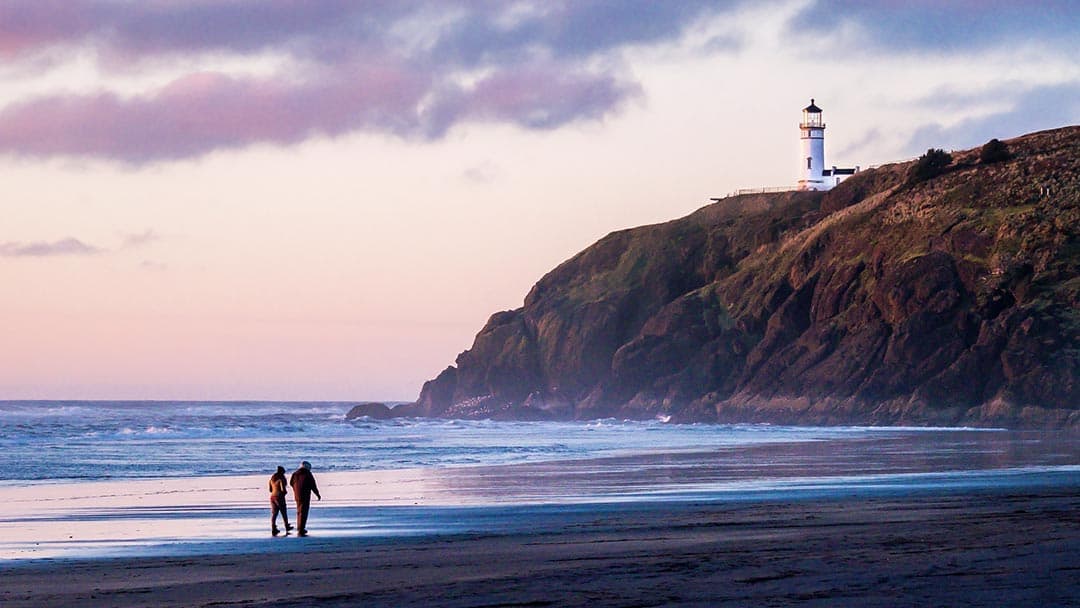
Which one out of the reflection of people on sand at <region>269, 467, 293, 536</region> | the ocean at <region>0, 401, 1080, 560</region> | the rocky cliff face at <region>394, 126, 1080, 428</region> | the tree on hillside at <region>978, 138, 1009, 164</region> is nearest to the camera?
the reflection of people on sand at <region>269, 467, 293, 536</region>

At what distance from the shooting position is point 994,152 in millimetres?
102688

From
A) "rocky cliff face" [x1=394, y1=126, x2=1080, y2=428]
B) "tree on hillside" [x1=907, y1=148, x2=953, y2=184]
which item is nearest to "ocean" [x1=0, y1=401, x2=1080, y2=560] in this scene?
"rocky cliff face" [x1=394, y1=126, x2=1080, y2=428]

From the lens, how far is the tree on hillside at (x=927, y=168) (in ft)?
338

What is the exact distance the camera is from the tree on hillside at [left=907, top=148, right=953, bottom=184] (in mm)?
102875

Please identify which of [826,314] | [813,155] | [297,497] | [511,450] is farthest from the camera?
[813,155]

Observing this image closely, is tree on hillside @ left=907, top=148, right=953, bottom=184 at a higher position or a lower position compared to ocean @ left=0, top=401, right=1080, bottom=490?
higher

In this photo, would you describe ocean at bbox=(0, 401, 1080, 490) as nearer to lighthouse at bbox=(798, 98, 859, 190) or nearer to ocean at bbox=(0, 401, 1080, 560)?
ocean at bbox=(0, 401, 1080, 560)

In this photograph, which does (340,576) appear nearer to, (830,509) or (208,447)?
(830,509)

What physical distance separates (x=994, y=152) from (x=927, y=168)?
16.2ft

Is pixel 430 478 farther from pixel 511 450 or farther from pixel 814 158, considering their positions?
pixel 814 158

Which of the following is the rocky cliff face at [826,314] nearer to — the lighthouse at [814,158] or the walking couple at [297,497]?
the lighthouse at [814,158]

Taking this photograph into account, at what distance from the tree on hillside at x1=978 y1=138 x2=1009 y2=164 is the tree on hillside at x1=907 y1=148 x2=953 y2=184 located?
2860 millimetres

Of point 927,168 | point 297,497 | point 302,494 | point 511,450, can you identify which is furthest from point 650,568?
point 927,168

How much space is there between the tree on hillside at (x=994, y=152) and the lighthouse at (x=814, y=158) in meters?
25.1
